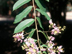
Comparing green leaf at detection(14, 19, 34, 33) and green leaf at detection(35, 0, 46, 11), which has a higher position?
green leaf at detection(35, 0, 46, 11)

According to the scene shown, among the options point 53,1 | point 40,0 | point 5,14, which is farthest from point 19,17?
point 5,14

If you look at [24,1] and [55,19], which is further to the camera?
[55,19]

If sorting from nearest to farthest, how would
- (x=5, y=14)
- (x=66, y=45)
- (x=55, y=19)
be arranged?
(x=55, y=19)
(x=66, y=45)
(x=5, y=14)

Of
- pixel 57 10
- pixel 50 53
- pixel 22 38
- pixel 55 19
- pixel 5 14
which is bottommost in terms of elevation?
pixel 5 14

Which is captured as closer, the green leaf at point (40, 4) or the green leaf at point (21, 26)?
the green leaf at point (21, 26)

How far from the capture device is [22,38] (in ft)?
3.11

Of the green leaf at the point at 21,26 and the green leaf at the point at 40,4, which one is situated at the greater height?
the green leaf at the point at 40,4

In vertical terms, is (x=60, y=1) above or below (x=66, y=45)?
above

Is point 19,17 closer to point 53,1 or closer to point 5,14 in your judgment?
point 53,1

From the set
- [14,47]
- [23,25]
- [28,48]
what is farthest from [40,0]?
[14,47]

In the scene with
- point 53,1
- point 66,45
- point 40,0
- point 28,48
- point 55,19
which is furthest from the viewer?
point 66,45

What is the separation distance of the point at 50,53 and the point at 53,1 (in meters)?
3.98

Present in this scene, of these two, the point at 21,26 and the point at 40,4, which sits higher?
the point at 40,4

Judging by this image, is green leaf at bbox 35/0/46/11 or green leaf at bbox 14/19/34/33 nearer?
green leaf at bbox 14/19/34/33
